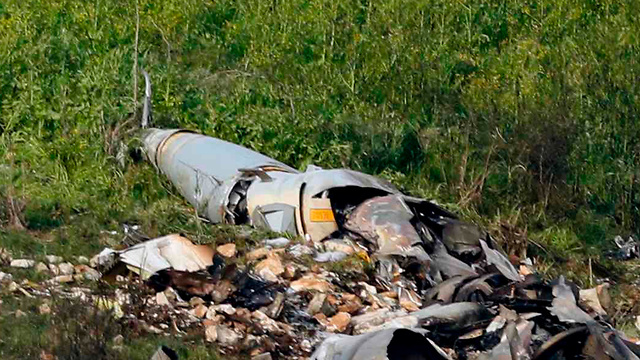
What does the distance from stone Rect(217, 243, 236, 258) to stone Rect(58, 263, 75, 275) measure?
92 centimetres

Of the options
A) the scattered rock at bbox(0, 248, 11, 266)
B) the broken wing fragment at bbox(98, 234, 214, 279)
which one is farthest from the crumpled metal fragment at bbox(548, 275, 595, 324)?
the scattered rock at bbox(0, 248, 11, 266)

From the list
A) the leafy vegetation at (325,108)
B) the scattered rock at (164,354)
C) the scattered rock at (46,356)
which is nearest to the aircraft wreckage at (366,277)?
the leafy vegetation at (325,108)

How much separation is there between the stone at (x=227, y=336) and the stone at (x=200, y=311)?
201mm

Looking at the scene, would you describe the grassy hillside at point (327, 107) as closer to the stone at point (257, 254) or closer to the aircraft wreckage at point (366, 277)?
the aircraft wreckage at point (366, 277)

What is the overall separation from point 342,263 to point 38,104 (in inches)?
135

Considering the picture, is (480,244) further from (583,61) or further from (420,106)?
(583,61)

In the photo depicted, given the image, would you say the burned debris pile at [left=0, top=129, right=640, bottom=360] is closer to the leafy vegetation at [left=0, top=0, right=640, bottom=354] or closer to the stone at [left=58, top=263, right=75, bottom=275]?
the stone at [left=58, top=263, right=75, bottom=275]

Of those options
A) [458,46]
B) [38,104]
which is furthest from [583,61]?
[38,104]

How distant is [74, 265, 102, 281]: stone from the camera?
6488mm

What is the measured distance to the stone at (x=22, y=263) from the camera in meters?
6.59

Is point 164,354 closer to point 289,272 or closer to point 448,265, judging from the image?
point 289,272

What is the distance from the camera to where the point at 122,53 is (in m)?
10.2

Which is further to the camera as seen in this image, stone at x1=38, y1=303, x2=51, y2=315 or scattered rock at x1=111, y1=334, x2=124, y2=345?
stone at x1=38, y1=303, x2=51, y2=315

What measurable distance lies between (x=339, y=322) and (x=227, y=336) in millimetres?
731
